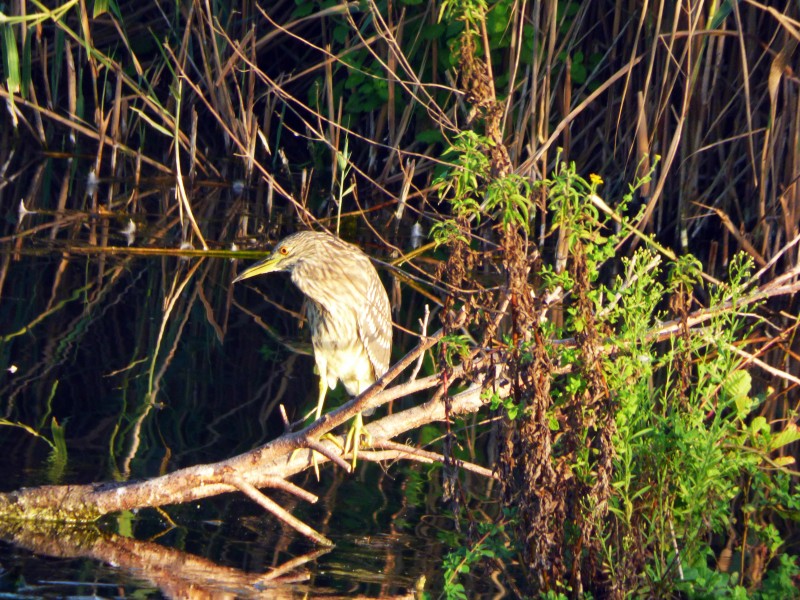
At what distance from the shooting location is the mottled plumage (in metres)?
5.23

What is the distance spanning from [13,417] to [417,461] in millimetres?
1684

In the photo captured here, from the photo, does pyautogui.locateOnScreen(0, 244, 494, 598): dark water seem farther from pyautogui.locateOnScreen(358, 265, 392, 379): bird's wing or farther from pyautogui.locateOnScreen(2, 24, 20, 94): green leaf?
pyautogui.locateOnScreen(2, 24, 20, 94): green leaf

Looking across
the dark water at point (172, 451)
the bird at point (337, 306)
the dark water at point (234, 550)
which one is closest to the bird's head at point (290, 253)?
the bird at point (337, 306)

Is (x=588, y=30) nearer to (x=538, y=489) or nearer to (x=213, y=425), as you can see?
(x=213, y=425)

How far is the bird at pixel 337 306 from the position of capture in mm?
5234

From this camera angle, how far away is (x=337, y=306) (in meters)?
5.25

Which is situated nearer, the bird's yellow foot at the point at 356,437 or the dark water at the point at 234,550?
the dark water at the point at 234,550

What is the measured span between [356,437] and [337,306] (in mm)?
935

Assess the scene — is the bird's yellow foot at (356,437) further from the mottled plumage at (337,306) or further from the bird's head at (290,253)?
the bird's head at (290,253)

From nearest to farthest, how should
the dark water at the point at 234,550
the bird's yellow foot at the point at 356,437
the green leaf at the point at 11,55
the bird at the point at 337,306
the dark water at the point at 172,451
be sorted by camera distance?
A: the dark water at the point at 234,550 < the dark water at the point at 172,451 < the bird's yellow foot at the point at 356,437 < the bird at the point at 337,306 < the green leaf at the point at 11,55

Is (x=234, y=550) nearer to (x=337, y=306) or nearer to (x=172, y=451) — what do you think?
(x=172, y=451)

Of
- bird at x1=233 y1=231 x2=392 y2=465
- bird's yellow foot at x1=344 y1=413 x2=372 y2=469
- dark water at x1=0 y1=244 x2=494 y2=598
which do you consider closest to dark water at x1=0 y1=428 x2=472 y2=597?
dark water at x1=0 y1=244 x2=494 y2=598

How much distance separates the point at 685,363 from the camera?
11.2ft

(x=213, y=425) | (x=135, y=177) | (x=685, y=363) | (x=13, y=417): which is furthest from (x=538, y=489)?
(x=135, y=177)
